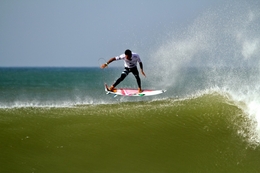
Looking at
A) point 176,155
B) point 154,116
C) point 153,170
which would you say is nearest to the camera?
point 153,170

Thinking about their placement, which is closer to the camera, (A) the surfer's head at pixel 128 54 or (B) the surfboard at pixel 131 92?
(A) the surfer's head at pixel 128 54

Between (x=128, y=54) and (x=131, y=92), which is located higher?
(x=128, y=54)

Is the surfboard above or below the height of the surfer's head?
below

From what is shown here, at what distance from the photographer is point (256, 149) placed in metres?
8.14

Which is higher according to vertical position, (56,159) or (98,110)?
(98,110)

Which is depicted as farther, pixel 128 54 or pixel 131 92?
pixel 131 92

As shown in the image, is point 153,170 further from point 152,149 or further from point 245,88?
point 245,88

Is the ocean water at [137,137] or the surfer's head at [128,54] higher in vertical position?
the surfer's head at [128,54]

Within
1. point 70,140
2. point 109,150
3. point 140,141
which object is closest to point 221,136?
point 140,141

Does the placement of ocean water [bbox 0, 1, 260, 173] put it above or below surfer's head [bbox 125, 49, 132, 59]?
below

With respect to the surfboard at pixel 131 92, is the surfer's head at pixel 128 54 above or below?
above

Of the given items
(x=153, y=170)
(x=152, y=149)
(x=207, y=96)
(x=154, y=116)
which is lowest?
(x=153, y=170)

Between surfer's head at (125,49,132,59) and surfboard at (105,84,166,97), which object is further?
surfboard at (105,84,166,97)

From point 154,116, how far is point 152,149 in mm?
1866
